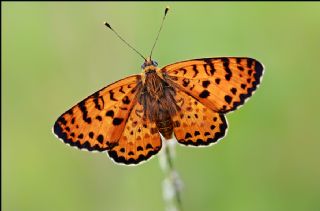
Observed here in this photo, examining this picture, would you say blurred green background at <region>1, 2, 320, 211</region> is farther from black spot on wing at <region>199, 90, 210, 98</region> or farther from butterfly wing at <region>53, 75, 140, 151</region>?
butterfly wing at <region>53, 75, 140, 151</region>

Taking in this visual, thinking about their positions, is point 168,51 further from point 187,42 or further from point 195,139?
point 195,139

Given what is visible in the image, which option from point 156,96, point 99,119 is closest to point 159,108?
point 156,96

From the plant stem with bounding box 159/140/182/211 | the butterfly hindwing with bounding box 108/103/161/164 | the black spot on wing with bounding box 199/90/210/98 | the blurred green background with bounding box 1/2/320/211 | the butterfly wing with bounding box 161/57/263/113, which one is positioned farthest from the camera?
the blurred green background with bounding box 1/2/320/211

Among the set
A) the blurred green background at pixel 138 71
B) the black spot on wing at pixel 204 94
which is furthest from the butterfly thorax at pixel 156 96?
the blurred green background at pixel 138 71

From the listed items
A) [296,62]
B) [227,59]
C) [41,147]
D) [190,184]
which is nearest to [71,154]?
[41,147]

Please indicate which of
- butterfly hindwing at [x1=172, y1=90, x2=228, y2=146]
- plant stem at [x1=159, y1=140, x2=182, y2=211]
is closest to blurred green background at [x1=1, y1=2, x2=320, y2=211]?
butterfly hindwing at [x1=172, y1=90, x2=228, y2=146]

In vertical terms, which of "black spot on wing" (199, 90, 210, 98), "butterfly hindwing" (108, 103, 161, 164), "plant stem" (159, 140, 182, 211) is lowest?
"plant stem" (159, 140, 182, 211)
